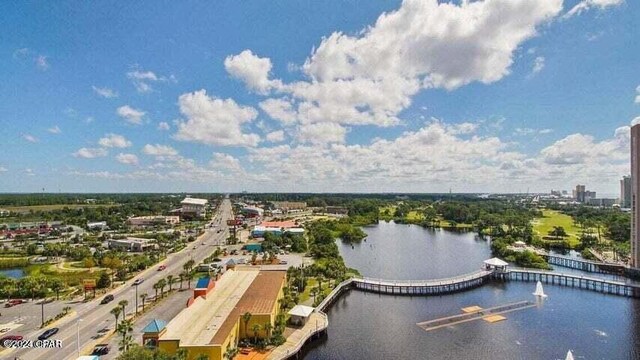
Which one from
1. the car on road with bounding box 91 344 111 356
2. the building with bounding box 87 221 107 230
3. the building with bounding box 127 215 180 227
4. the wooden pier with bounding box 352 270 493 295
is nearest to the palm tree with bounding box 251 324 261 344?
the car on road with bounding box 91 344 111 356

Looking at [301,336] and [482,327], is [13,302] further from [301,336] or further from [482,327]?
[482,327]

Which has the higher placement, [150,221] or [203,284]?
[150,221]

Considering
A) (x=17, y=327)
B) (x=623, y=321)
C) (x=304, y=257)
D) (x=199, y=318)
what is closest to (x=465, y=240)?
(x=304, y=257)

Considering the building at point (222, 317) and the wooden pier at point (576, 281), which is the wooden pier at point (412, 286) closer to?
the wooden pier at point (576, 281)

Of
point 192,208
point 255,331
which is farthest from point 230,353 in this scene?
point 192,208

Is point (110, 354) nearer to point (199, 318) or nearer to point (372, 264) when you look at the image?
point (199, 318)

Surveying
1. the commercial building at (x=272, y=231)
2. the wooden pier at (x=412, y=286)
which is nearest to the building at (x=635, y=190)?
the wooden pier at (x=412, y=286)
